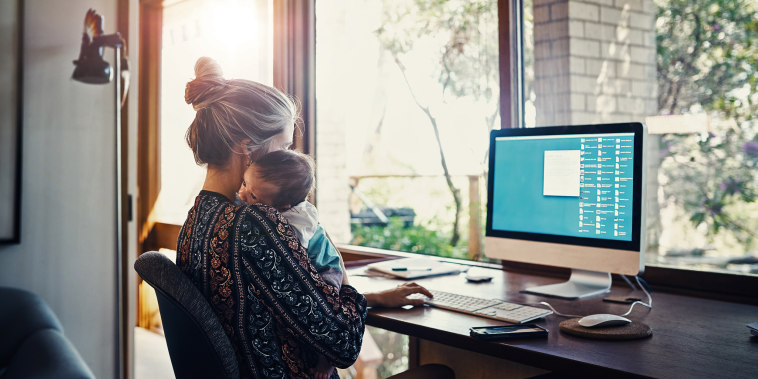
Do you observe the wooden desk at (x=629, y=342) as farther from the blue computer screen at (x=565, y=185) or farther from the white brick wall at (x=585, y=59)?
the white brick wall at (x=585, y=59)

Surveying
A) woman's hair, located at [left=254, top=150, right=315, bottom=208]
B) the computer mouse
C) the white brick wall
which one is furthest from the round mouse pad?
the white brick wall

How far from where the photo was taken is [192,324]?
115 cm

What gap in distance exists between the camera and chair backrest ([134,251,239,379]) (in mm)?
1146

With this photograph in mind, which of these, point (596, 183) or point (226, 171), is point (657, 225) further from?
point (226, 171)

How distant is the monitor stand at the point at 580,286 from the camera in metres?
1.67

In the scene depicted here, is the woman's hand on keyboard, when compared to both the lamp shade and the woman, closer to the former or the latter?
the woman

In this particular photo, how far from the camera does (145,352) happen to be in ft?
12.7

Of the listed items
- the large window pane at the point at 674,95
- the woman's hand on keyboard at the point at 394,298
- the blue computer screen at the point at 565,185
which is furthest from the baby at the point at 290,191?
the large window pane at the point at 674,95

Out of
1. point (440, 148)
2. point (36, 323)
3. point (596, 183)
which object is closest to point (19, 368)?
point (36, 323)

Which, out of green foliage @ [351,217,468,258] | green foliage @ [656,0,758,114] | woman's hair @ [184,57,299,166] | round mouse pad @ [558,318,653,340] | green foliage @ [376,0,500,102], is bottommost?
green foliage @ [351,217,468,258]

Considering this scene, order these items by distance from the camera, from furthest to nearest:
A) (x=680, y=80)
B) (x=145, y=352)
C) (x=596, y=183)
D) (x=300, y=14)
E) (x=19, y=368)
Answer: (x=145, y=352)
(x=300, y=14)
(x=680, y=80)
(x=19, y=368)
(x=596, y=183)

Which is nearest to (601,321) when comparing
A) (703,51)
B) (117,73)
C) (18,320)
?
(703,51)

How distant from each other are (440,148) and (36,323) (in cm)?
252

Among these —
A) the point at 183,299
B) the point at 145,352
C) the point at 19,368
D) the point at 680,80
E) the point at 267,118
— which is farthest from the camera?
the point at 145,352
